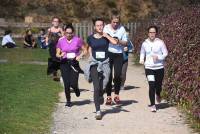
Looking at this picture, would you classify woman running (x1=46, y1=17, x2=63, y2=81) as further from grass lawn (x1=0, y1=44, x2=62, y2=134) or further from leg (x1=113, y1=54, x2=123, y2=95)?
leg (x1=113, y1=54, x2=123, y2=95)

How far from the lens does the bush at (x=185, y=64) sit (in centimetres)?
1116

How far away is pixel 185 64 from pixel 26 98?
3406mm

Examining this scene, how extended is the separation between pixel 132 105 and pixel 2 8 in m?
28.7

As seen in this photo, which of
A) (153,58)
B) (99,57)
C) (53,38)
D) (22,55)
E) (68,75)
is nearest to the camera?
(99,57)

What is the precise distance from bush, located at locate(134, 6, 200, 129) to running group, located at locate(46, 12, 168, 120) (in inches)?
16.2

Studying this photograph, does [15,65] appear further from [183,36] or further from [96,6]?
[96,6]

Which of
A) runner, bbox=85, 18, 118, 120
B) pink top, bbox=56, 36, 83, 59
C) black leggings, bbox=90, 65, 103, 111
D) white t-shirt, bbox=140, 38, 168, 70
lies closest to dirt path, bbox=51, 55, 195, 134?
black leggings, bbox=90, 65, 103, 111

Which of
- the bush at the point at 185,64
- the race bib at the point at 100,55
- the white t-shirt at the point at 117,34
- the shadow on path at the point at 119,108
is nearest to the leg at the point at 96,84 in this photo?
the race bib at the point at 100,55

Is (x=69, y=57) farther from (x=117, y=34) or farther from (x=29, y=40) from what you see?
(x=29, y=40)

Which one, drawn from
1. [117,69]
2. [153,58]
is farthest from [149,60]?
[117,69]

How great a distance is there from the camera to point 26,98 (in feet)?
43.2

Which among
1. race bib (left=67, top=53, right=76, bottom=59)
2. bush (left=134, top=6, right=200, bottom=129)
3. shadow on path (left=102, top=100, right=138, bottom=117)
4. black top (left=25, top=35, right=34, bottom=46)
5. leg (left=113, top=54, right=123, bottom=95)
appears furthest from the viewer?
black top (left=25, top=35, right=34, bottom=46)

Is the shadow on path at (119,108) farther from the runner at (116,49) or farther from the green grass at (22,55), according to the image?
the green grass at (22,55)

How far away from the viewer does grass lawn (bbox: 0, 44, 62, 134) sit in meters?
10.2
